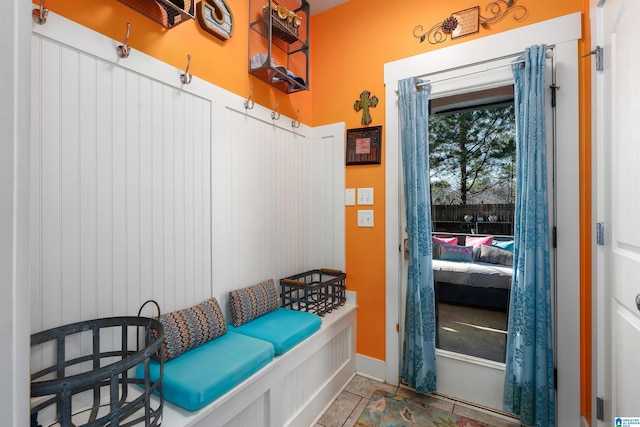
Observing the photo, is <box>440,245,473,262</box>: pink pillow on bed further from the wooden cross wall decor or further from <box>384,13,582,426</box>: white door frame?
the wooden cross wall decor

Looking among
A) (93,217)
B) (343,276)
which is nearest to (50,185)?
(93,217)

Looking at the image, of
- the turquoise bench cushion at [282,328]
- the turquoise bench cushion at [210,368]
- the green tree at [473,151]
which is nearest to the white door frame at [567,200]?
the green tree at [473,151]

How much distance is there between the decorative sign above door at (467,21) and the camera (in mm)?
1853

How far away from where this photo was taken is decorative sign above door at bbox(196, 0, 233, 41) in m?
1.64

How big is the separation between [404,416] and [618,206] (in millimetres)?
1637

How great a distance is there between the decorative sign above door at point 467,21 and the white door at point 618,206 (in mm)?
529

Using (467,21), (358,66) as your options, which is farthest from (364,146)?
(467,21)

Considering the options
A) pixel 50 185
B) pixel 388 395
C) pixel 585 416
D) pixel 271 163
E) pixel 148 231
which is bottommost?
pixel 388 395

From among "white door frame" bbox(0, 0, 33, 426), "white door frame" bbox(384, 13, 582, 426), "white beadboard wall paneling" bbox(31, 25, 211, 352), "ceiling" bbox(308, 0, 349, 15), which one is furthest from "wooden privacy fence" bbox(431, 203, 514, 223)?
"white door frame" bbox(0, 0, 33, 426)

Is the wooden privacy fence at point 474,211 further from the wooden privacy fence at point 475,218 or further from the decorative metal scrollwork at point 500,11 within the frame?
the decorative metal scrollwork at point 500,11

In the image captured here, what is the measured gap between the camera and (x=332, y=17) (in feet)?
8.33

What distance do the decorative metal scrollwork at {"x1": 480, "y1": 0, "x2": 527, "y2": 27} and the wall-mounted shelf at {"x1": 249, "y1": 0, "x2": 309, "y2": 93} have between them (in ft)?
4.17

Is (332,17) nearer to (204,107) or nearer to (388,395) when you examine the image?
(204,107)

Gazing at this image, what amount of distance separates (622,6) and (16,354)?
2.17 meters
